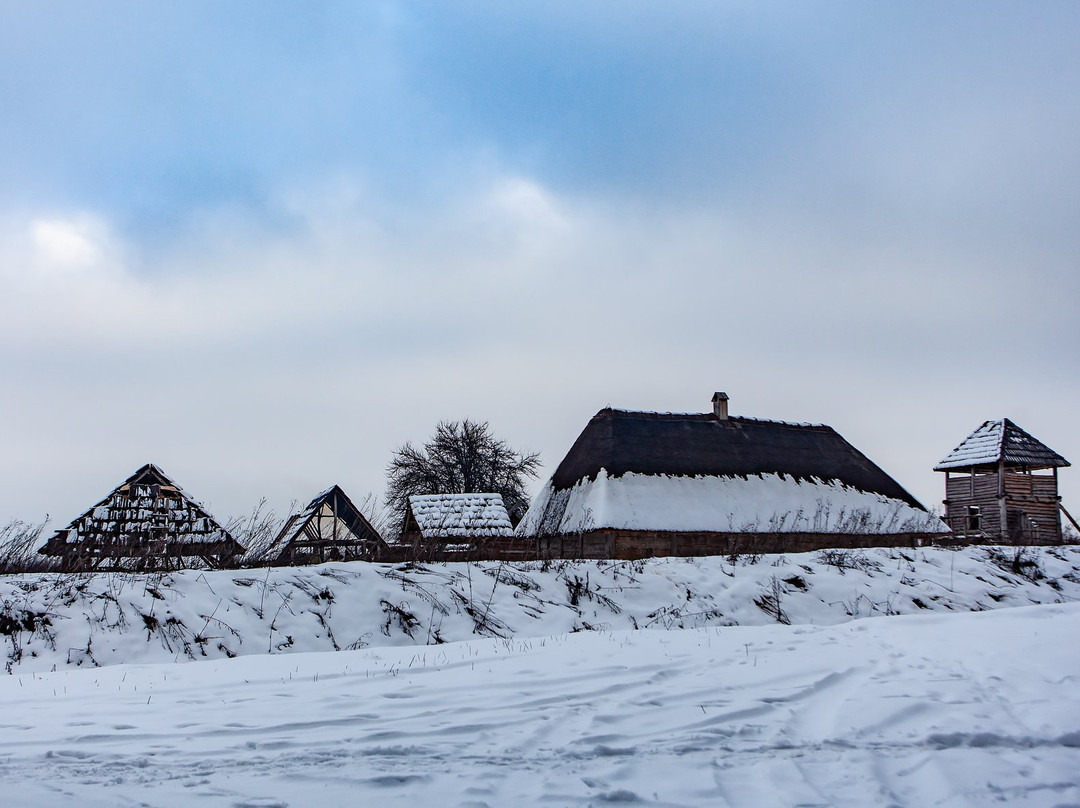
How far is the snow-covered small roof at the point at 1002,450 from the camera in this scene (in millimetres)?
36000

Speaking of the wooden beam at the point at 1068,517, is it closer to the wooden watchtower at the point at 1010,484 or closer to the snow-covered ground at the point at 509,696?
the wooden watchtower at the point at 1010,484

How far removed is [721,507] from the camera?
2892cm

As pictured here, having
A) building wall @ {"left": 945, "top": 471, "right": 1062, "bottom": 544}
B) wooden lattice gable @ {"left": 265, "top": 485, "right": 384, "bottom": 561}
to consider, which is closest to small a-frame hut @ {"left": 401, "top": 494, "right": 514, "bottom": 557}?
wooden lattice gable @ {"left": 265, "top": 485, "right": 384, "bottom": 561}

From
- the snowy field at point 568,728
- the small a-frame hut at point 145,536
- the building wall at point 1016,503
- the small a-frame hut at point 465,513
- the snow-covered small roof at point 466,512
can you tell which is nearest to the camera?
the snowy field at point 568,728

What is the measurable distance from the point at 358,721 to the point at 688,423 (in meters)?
29.0

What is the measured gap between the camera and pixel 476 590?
1108cm

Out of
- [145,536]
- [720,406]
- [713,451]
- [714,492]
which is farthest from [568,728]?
[720,406]

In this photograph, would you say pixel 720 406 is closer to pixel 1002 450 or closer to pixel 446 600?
pixel 1002 450

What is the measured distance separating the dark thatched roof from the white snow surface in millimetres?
497

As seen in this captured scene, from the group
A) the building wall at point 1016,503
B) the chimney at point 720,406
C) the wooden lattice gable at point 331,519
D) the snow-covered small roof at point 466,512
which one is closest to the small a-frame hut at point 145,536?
the wooden lattice gable at point 331,519

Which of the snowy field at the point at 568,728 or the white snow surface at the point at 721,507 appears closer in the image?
the snowy field at the point at 568,728

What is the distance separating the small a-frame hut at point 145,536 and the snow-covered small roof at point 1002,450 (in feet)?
103

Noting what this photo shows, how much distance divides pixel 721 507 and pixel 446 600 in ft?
64.7

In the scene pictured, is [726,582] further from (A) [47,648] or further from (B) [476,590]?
(A) [47,648]
